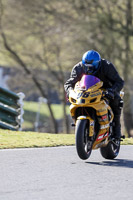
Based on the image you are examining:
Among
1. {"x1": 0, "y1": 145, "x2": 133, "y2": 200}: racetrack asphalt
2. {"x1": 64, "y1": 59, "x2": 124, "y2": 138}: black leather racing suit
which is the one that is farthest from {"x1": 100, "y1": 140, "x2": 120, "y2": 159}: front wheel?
{"x1": 64, "y1": 59, "x2": 124, "y2": 138}: black leather racing suit

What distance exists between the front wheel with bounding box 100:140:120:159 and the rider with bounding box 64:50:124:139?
17cm

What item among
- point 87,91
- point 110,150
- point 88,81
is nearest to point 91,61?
point 88,81

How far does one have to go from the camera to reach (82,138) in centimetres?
680

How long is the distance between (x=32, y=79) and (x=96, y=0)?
374 inches

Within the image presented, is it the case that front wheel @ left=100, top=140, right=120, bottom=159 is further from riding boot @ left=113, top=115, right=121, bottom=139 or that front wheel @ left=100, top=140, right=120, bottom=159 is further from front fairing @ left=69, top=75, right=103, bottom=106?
front fairing @ left=69, top=75, right=103, bottom=106

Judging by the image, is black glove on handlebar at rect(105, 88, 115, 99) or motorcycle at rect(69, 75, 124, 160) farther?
black glove on handlebar at rect(105, 88, 115, 99)

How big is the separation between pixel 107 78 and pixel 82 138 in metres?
1.22

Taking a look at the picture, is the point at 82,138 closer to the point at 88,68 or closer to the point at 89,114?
the point at 89,114

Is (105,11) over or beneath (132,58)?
over

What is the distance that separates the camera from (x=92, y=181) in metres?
5.74

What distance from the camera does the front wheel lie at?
25.2 ft

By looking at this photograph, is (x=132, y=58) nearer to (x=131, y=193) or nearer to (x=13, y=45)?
(x=13, y=45)

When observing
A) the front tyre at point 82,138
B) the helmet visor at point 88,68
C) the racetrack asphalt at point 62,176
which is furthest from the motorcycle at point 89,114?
the racetrack asphalt at point 62,176

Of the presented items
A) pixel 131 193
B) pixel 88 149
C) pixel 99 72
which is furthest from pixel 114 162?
pixel 131 193
